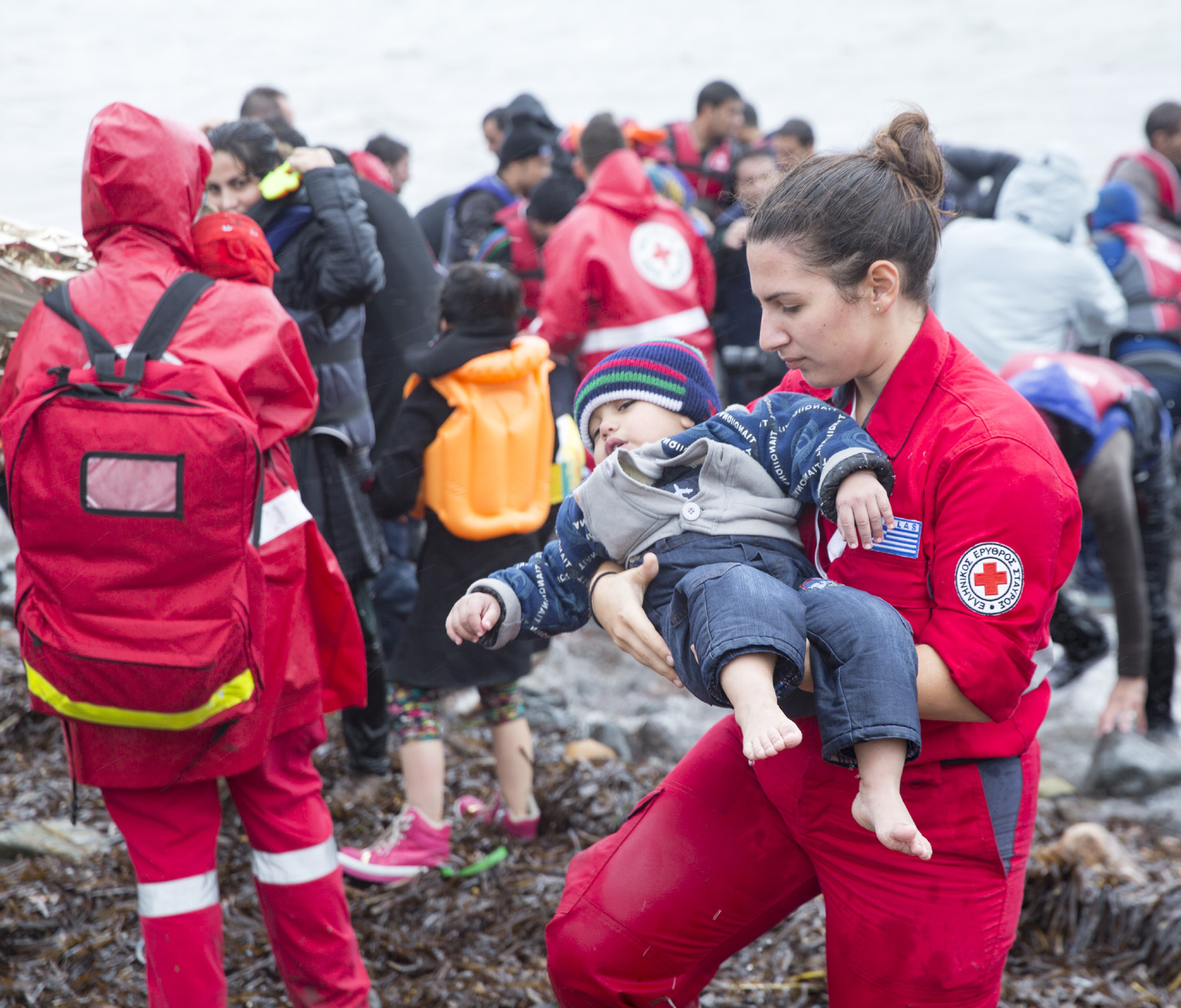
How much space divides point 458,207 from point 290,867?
15.4 ft

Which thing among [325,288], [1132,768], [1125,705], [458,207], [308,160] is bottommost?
[1132,768]

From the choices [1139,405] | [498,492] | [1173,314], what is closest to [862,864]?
[498,492]

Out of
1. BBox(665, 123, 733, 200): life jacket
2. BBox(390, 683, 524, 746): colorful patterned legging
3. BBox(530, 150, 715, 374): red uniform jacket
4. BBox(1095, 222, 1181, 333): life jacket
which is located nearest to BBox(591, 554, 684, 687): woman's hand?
BBox(390, 683, 524, 746): colorful patterned legging

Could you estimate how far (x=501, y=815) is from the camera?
400cm

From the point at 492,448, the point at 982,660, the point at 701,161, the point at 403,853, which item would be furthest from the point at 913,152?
the point at 701,161

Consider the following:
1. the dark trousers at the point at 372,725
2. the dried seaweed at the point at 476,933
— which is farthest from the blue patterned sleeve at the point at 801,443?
the dark trousers at the point at 372,725

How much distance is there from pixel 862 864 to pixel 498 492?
2038 millimetres

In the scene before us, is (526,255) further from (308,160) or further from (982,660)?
(982,660)

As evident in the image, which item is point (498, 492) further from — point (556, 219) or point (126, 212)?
point (556, 219)

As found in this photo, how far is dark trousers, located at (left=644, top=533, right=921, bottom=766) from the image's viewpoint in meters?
Answer: 1.64

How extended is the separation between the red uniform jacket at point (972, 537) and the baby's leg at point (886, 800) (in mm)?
166

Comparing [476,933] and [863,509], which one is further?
[476,933]

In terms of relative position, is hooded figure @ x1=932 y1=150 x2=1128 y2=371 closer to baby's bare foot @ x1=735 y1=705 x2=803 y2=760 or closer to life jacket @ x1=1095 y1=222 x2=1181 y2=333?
life jacket @ x1=1095 y1=222 x2=1181 y2=333

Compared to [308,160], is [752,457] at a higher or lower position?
lower
